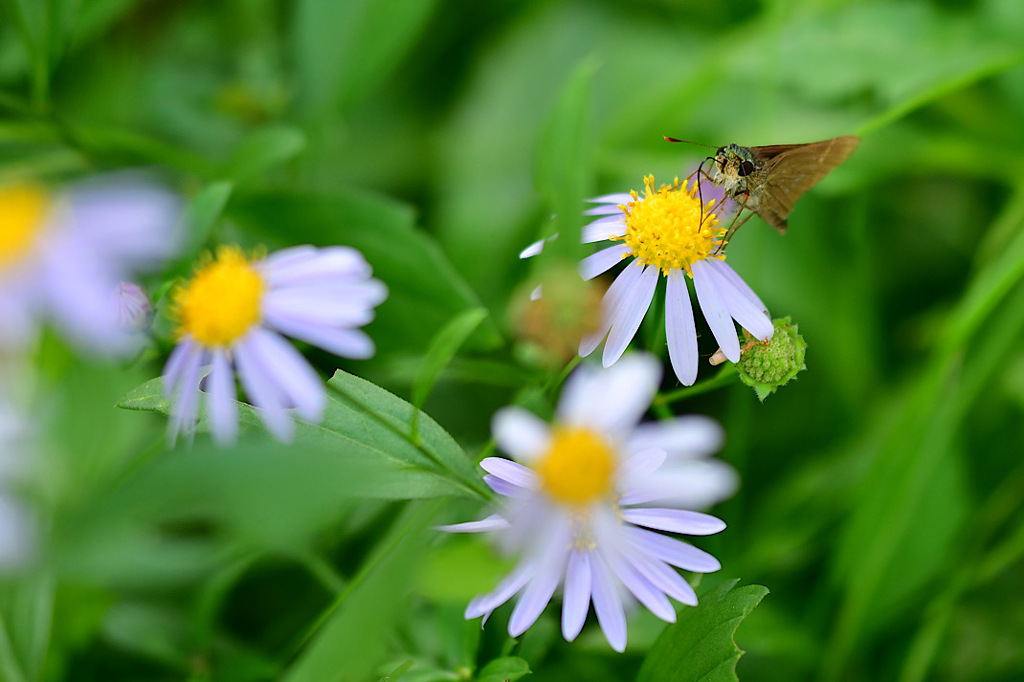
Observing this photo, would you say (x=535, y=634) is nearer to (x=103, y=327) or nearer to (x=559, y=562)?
(x=559, y=562)

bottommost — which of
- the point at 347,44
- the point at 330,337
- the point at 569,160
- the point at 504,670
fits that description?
the point at 504,670

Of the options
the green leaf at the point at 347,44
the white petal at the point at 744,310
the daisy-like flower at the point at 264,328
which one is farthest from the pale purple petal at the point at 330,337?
the green leaf at the point at 347,44

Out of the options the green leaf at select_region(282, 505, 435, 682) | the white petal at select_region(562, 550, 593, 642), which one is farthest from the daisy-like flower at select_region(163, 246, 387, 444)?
the white petal at select_region(562, 550, 593, 642)

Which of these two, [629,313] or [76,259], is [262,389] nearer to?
[76,259]

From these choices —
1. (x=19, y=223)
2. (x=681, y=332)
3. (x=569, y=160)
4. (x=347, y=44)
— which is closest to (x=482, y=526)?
(x=681, y=332)

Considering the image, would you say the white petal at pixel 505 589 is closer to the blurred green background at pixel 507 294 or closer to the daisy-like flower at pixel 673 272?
the blurred green background at pixel 507 294

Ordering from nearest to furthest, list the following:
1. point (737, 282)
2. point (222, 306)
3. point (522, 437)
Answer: point (522, 437) → point (222, 306) → point (737, 282)

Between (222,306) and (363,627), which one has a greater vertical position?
(222,306)

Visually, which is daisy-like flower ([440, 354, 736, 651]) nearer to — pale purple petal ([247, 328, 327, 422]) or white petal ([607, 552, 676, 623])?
white petal ([607, 552, 676, 623])
